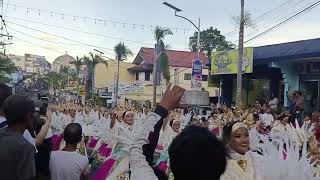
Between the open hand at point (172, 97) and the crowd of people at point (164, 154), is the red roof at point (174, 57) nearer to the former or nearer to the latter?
the crowd of people at point (164, 154)

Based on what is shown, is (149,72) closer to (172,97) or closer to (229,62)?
(229,62)

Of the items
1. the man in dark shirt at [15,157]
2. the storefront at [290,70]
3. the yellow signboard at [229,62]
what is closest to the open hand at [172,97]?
the man in dark shirt at [15,157]

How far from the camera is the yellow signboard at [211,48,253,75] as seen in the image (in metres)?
20.7

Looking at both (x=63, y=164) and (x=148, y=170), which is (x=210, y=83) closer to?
(x=63, y=164)

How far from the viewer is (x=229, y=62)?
23.3 m

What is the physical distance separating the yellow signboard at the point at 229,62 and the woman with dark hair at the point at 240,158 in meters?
16.5

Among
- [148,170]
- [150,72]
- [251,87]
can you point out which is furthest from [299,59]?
[150,72]

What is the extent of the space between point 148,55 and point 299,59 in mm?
34046

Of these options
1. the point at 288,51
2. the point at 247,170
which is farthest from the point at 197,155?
the point at 288,51

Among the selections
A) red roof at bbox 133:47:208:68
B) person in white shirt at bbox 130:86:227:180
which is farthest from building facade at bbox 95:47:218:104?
person in white shirt at bbox 130:86:227:180

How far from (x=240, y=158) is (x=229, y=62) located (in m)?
19.7

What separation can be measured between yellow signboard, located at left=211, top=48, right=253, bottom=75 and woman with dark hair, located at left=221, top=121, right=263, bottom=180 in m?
16.5

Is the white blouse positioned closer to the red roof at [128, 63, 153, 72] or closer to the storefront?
the storefront

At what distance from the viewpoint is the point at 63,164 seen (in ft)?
14.2
